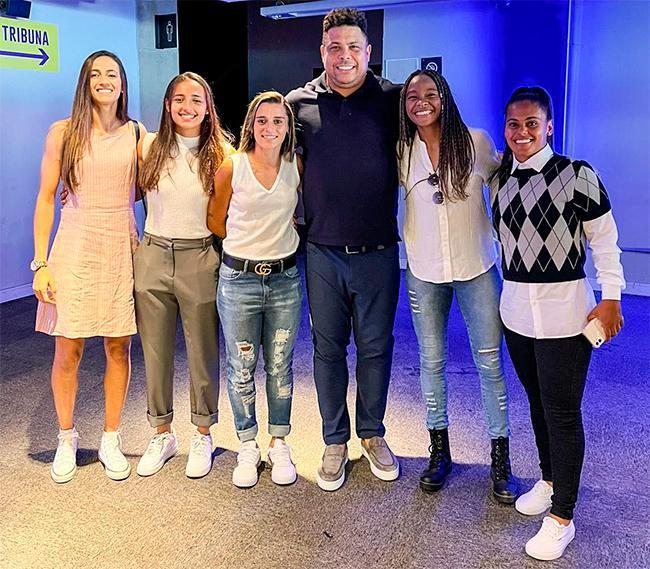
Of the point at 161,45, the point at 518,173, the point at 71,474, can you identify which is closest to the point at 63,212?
the point at 71,474

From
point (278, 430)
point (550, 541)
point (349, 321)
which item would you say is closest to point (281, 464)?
point (278, 430)

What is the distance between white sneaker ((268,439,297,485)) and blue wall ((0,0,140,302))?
352cm

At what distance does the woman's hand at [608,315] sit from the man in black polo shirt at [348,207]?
2.31 feet

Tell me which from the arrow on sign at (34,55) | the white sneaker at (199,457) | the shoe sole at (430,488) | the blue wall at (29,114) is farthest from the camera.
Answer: the blue wall at (29,114)

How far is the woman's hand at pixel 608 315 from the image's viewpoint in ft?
6.49

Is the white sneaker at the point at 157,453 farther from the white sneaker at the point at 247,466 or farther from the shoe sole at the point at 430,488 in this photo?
the shoe sole at the point at 430,488

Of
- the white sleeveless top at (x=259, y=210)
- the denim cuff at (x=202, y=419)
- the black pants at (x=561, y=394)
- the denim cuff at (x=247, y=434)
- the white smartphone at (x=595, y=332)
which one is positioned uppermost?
the white sleeveless top at (x=259, y=210)

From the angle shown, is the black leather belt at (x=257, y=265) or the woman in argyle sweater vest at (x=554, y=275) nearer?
the woman in argyle sweater vest at (x=554, y=275)

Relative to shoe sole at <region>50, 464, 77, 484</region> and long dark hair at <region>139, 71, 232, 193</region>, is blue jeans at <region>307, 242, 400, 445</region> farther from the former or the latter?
shoe sole at <region>50, 464, 77, 484</region>

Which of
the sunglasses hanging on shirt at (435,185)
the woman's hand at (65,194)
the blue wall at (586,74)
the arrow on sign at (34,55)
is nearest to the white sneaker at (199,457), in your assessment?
the woman's hand at (65,194)

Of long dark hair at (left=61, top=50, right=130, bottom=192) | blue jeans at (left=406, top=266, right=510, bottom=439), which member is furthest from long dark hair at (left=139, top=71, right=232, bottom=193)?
blue jeans at (left=406, top=266, right=510, bottom=439)

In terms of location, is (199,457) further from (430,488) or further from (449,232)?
(449,232)

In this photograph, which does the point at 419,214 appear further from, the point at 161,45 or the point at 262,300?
the point at 161,45

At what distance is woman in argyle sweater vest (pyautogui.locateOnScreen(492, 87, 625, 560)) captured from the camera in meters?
2.00
